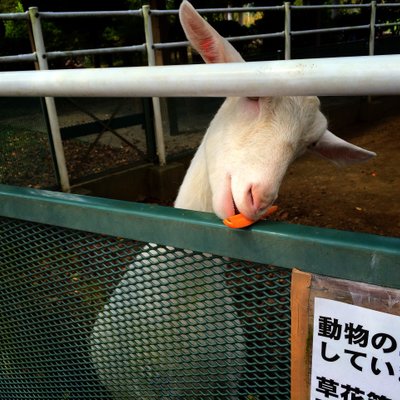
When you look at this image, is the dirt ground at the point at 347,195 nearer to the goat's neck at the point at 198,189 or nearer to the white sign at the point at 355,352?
the goat's neck at the point at 198,189

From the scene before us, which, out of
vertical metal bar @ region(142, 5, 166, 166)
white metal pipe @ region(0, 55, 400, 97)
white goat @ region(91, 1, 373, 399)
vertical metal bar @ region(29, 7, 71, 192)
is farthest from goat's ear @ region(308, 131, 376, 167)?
vertical metal bar @ region(142, 5, 166, 166)

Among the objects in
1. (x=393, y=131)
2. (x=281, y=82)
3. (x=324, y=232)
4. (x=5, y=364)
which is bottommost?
(x=393, y=131)

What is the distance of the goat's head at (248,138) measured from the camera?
4.41ft

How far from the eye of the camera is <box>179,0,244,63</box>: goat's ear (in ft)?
4.34

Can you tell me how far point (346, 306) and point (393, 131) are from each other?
958 centimetres

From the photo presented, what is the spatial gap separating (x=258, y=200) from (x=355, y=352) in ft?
1.62

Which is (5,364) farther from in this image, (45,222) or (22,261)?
(45,222)

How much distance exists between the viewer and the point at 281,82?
2.91 feet

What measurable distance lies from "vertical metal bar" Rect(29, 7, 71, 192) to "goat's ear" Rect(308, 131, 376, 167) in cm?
359

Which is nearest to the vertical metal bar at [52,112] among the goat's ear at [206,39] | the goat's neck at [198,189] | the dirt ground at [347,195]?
the dirt ground at [347,195]

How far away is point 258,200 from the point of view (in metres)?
1.29

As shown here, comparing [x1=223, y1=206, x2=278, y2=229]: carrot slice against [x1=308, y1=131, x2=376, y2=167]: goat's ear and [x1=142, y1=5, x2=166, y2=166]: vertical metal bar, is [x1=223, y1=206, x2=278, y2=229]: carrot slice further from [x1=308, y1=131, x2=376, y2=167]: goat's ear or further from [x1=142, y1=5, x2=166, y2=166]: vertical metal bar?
[x1=142, y1=5, x2=166, y2=166]: vertical metal bar

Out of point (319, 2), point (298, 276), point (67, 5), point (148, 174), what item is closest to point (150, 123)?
point (148, 174)

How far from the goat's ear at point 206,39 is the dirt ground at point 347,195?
13.7 ft
